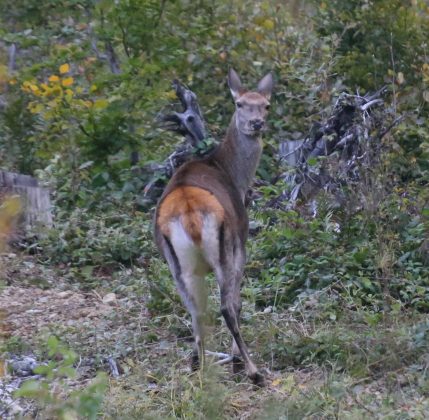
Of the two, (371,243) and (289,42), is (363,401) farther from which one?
(289,42)

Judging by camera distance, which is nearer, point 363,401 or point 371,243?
point 363,401

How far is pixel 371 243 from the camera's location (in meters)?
8.18

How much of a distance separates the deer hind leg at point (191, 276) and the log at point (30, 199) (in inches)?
136

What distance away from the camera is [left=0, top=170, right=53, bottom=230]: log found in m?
9.95

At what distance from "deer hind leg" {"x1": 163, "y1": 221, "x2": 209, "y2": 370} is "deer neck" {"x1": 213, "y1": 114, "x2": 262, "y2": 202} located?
1.35m

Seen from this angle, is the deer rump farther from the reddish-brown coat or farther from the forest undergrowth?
the forest undergrowth

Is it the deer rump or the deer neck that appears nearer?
the deer rump

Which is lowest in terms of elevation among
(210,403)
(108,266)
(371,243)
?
(108,266)

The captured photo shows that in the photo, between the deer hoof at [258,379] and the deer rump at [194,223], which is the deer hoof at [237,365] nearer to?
the deer hoof at [258,379]

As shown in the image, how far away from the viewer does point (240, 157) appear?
26.6 ft

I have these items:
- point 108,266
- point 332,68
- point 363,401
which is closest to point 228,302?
point 363,401

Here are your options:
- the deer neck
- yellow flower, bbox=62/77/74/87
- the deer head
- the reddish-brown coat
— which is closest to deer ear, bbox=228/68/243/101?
the deer head

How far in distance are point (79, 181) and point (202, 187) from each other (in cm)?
384

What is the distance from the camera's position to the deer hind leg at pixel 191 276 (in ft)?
21.4
